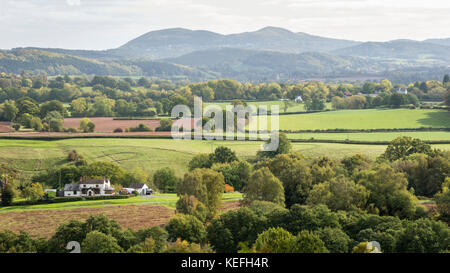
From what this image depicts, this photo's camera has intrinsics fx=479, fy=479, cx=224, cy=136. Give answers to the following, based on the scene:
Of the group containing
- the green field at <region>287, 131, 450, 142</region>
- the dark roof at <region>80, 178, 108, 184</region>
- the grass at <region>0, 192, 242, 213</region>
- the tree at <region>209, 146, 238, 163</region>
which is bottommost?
the grass at <region>0, 192, 242, 213</region>

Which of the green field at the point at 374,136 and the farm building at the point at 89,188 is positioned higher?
the green field at the point at 374,136

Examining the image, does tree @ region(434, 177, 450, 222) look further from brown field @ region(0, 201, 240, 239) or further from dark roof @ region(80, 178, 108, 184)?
dark roof @ region(80, 178, 108, 184)

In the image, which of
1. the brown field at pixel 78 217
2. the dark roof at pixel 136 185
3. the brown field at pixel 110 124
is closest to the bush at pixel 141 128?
the brown field at pixel 110 124

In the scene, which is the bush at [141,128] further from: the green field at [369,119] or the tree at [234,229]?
the tree at [234,229]

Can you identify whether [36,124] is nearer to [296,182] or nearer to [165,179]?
[165,179]

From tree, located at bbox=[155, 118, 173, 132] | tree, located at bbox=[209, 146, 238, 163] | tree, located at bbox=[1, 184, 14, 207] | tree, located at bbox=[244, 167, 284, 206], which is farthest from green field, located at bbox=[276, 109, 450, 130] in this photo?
tree, located at bbox=[1, 184, 14, 207]

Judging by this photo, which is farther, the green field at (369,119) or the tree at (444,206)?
the green field at (369,119)
